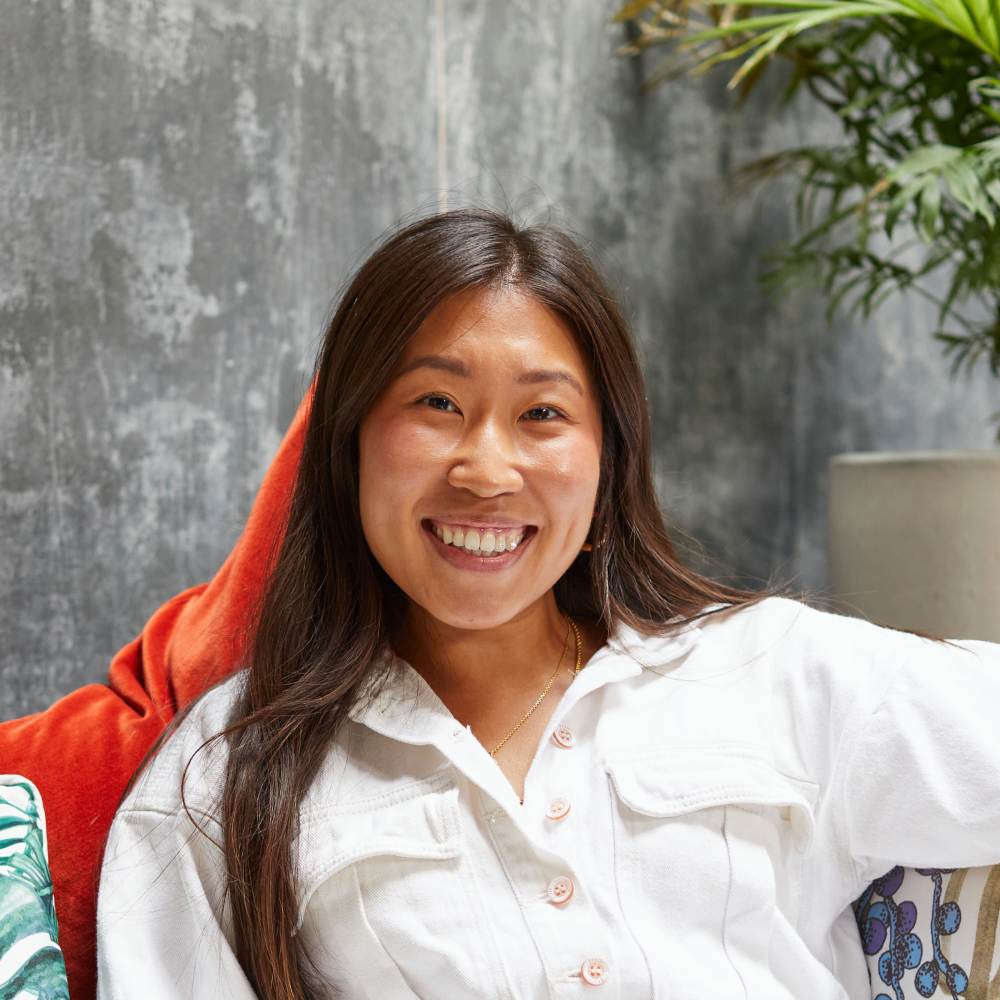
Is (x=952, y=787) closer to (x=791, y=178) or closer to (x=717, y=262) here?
(x=717, y=262)

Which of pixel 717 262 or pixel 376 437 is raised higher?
pixel 717 262

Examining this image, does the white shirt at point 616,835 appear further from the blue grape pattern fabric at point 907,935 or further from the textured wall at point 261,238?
the textured wall at point 261,238

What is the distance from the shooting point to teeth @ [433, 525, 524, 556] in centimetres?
117

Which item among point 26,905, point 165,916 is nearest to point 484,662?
point 165,916

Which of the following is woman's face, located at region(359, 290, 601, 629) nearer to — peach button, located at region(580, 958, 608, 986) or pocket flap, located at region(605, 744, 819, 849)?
pocket flap, located at region(605, 744, 819, 849)

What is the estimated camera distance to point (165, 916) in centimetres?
109

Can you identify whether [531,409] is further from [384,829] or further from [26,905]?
[26,905]

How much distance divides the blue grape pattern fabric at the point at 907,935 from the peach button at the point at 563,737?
34 centimetres

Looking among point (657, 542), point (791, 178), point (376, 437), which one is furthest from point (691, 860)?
point (791, 178)

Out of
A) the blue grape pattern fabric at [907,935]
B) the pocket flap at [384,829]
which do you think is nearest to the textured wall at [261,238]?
the pocket flap at [384,829]

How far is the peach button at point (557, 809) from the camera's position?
44.9 inches

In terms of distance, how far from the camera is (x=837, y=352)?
99.3 inches

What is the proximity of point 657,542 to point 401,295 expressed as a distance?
16.0 inches

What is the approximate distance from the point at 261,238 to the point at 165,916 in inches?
39.2
